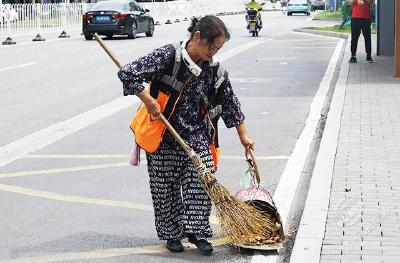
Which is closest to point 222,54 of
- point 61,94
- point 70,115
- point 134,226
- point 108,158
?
point 61,94

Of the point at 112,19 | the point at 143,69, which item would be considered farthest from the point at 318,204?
the point at 112,19

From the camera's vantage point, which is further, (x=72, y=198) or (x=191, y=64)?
(x=72, y=198)

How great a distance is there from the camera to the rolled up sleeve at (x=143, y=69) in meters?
5.91

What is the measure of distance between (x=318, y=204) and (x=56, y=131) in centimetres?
547

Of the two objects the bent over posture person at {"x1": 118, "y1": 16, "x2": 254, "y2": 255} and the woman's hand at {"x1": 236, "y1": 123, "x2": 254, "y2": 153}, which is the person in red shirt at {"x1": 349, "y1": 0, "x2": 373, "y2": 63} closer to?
the woman's hand at {"x1": 236, "y1": 123, "x2": 254, "y2": 153}

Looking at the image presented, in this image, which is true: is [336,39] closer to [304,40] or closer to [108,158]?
[304,40]

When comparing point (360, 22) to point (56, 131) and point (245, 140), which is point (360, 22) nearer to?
point (56, 131)

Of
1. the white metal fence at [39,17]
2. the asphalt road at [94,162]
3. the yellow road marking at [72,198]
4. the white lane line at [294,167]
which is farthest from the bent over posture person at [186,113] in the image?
the white metal fence at [39,17]

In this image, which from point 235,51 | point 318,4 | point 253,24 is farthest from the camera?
point 318,4

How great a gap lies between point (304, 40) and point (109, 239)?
27.8 metres

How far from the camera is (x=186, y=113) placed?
614 cm

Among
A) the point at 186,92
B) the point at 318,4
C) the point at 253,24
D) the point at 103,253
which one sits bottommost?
the point at 103,253

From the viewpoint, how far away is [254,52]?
2747cm

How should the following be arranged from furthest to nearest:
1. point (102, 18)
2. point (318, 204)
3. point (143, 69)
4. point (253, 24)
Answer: point (253, 24) → point (102, 18) → point (318, 204) → point (143, 69)
